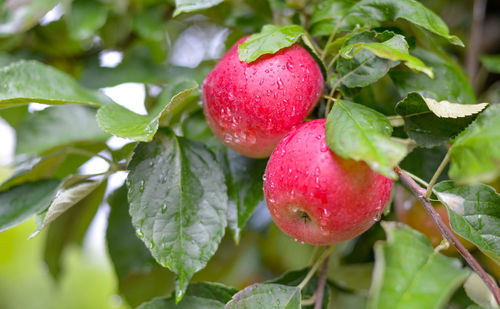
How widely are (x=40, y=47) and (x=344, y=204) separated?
952 mm

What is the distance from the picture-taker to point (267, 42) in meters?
0.56

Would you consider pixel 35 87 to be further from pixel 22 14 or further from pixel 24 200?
pixel 22 14

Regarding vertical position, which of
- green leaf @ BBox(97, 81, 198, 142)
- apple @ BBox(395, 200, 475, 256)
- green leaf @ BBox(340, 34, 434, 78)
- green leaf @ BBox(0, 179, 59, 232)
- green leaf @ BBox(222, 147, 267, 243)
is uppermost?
green leaf @ BBox(340, 34, 434, 78)

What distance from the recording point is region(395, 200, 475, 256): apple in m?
0.83

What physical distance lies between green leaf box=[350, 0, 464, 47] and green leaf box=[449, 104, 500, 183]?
146 mm

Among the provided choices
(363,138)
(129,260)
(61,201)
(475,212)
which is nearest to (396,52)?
(363,138)

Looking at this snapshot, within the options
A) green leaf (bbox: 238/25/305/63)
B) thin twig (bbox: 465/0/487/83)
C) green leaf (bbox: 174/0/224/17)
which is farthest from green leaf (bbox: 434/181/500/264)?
thin twig (bbox: 465/0/487/83)

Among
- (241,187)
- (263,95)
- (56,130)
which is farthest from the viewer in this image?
(56,130)

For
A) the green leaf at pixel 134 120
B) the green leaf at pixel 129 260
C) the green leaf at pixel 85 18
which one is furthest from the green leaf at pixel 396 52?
the green leaf at pixel 85 18

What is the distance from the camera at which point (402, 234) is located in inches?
18.5

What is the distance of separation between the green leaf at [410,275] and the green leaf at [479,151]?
0.27 ft

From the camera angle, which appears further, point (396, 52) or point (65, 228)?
point (65, 228)

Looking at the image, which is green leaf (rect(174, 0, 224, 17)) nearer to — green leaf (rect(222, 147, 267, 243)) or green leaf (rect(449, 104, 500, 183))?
green leaf (rect(222, 147, 267, 243))

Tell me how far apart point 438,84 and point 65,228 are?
0.79m
